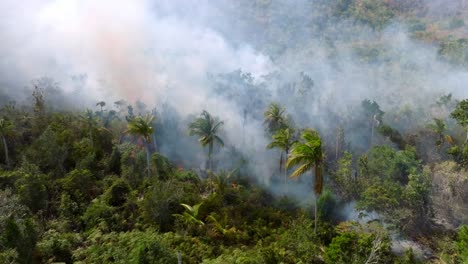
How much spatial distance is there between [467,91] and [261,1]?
Result: 87.1 meters

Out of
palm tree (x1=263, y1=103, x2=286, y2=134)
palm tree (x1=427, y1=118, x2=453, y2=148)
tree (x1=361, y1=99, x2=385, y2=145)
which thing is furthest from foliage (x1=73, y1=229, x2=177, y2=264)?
tree (x1=361, y1=99, x2=385, y2=145)

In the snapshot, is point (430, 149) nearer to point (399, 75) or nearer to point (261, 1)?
point (399, 75)

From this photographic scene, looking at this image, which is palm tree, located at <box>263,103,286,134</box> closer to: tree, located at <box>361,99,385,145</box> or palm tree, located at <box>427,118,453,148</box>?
tree, located at <box>361,99,385,145</box>

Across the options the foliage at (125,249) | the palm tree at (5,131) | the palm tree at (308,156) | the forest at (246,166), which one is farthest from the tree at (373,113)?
the palm tree at (5,131)

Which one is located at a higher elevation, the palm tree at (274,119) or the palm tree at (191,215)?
the palm tree at (274,119)

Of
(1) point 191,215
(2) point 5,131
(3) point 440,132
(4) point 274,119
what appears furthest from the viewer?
(3) point 440,132

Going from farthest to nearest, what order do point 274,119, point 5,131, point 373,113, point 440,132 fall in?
point 373,113 < point 440,132 < point 274,119 < point 5,131

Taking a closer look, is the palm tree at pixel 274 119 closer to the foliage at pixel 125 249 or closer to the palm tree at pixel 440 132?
the palm tree at pixel 440 132

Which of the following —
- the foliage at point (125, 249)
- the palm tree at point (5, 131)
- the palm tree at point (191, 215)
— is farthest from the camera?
the palm tree at point (5, 131)

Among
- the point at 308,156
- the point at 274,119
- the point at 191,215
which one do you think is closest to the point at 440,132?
the point at 274,119

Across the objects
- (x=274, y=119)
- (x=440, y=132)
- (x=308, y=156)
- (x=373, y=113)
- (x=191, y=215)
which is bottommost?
(x=191, y=215)

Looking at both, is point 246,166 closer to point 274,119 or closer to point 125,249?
point 274,119

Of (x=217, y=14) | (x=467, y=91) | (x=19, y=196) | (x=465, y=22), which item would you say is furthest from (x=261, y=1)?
(x=19, y=196)

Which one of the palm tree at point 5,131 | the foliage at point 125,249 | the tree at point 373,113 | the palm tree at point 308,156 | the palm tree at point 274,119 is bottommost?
the foliage at point 125,249
